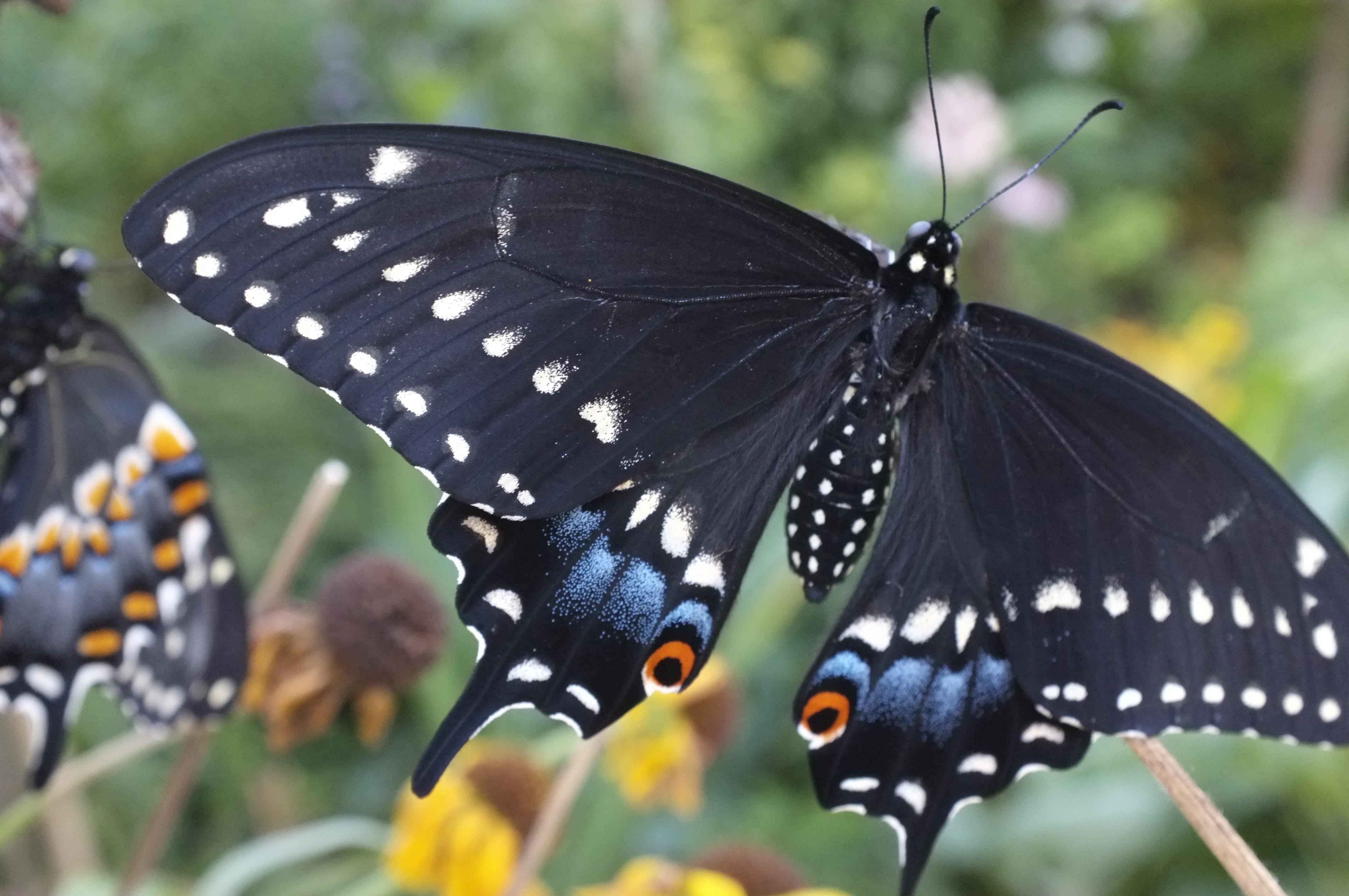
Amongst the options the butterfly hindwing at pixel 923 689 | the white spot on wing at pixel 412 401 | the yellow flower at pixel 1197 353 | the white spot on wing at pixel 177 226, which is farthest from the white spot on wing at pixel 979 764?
the yellow flower at pixel 1197 353

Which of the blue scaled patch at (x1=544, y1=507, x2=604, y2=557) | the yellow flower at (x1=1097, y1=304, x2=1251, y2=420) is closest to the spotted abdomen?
the blue scaled patch at (x1=544, y1=507, x2=604, y2=557)

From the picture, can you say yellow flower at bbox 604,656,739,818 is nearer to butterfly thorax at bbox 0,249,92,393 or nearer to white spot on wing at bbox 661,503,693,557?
white spot on wing at bbox 661,503,693,557

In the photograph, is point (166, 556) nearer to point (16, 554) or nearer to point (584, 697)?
point (16, 554)

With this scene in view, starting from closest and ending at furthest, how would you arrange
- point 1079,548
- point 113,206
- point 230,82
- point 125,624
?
point 1079,548
point 125,624
point 230,82
point 113,206

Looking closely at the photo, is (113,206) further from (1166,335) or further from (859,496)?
(1166,335)

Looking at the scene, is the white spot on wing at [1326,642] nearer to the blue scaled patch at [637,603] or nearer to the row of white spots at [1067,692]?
the row of white spots at [1067,692]

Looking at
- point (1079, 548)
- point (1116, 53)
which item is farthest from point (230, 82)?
point (1116, 53)

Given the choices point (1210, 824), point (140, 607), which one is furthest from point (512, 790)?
point (1210, 824)
